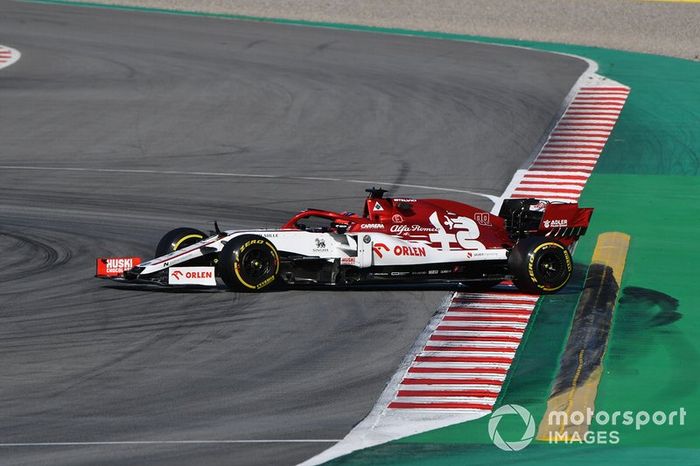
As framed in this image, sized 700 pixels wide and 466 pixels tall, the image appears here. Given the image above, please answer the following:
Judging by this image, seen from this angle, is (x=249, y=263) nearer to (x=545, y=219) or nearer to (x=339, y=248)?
(x=339, y=248)

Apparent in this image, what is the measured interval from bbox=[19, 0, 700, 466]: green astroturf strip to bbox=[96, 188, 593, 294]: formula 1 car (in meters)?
0.88

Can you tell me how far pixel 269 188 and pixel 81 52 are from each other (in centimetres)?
1595

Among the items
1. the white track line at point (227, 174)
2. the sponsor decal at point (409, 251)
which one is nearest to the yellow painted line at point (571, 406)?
the sponsor decal at point (409, 251)

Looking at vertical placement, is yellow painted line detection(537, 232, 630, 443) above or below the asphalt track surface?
below

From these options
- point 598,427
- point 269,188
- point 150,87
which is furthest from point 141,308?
point 150,87

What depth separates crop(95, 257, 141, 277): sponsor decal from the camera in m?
19.4

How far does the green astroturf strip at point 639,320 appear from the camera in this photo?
13.6 m

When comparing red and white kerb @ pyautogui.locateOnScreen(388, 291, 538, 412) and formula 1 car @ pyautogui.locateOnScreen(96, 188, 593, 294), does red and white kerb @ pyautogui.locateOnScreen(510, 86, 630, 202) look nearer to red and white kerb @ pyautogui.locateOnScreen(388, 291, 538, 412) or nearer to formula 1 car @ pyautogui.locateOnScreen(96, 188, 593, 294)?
formula 1 car @ pyautogui.locateOnScreen(96, 188, 593, 294)

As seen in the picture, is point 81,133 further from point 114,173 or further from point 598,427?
point 598,427

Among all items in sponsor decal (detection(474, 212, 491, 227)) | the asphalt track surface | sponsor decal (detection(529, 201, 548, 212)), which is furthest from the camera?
sponsor decal (detection(529, 201, 548, 212))

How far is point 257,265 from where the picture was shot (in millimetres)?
19172

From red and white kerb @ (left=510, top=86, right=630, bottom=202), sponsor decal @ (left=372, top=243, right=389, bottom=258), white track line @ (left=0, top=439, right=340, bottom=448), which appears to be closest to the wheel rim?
sponsor decal @ (left=372, top=243, right=389, bottom=258)

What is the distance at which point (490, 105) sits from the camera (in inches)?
1371

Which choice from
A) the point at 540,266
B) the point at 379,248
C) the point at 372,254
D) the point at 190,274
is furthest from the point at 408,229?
the point at 190,274
